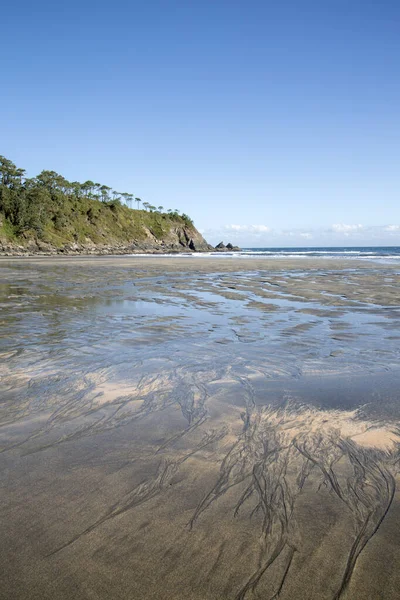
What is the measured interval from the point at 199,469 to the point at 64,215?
12391 cm

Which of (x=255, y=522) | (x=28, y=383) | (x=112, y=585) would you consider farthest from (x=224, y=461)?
(x=28, y=383)

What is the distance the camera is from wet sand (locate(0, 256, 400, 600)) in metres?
2.45

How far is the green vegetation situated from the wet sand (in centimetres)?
9273

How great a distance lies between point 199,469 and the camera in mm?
3635

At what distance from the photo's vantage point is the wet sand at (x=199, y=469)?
2449 mm

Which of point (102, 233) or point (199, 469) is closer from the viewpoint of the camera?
point (199, 469)

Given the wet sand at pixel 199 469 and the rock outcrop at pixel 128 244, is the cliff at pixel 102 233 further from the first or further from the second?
the wet sand at pixel 199 469

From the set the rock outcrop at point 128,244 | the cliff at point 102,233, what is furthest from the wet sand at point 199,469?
the cliff at point 102,233

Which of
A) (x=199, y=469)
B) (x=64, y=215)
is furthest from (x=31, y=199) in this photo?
(x=199, y=469)

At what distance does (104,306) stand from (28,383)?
26.1ft

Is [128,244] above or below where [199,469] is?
below

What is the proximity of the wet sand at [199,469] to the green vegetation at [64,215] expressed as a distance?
304 feet

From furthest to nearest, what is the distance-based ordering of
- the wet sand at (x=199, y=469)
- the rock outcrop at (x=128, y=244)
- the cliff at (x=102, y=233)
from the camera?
the cliff at (x=102, y=233)
the rock outcrop at (x=128, y=244)
the wet sand at (x=199, y=469)

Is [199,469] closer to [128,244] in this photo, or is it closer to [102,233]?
[102,233]
